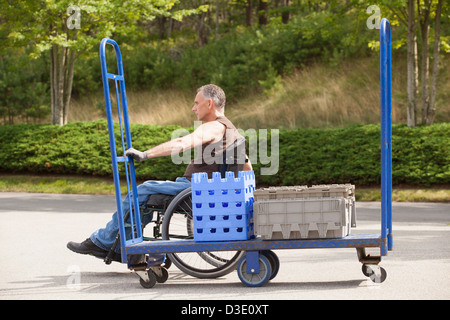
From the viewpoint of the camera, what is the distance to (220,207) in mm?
5801

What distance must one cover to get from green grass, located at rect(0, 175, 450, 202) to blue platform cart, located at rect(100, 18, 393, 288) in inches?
315

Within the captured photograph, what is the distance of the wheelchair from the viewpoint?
620 centimetres

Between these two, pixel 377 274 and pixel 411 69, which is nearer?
pixel 377 274

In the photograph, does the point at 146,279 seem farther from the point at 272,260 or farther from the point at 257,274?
the point at 272,260

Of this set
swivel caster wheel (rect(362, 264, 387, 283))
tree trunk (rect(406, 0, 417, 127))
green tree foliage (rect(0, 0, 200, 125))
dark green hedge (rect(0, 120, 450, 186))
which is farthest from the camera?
green tree foliage (rect(0, 0, 200, 125))

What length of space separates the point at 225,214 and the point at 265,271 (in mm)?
594

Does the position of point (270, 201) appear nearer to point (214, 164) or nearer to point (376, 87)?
point (214, 164)

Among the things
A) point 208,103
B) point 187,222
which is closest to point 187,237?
point 187,222

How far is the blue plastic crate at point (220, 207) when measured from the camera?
5781mm

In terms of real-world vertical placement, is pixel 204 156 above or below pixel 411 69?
below

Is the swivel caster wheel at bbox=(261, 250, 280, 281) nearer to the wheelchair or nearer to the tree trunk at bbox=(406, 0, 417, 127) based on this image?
the wheelchair

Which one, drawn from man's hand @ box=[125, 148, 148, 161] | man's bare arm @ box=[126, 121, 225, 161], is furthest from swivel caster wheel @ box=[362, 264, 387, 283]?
man's hand @ box=[125, 148, 148, 161]

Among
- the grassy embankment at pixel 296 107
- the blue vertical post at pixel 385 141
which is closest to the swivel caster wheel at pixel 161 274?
the blue vertical post at pixel 385 141

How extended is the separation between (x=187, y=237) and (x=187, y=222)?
0.14 metres
